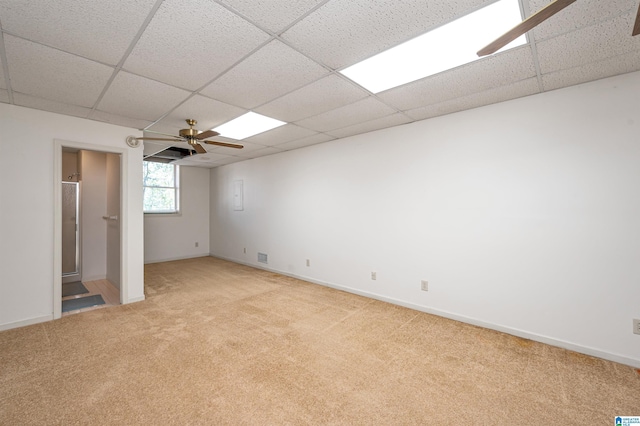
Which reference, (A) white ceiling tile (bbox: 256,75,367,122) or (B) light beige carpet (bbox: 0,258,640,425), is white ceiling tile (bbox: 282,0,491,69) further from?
(B) light beige carpet (bbox: 0,258,640,425)

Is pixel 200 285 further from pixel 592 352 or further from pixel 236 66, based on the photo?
pixel 592 352

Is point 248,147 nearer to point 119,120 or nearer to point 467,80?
point 119,120

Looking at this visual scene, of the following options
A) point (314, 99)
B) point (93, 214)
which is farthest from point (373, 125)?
point (93, 214)

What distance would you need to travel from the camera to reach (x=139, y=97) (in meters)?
2.76

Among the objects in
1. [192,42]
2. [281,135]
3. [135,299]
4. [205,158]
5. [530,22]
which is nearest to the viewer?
[530,22]

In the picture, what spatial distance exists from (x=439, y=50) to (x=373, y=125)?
1736 mm

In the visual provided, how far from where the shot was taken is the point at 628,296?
2.32m

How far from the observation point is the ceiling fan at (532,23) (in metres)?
1.08

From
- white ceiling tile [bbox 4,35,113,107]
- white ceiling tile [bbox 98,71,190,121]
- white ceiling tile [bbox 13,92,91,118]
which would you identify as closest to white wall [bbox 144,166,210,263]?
white ceiling tile [bbox 13,92,91,118]

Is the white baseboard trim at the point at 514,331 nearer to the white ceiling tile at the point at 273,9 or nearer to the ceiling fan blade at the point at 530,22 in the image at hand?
the ceiling fan blade at the point at 530,22

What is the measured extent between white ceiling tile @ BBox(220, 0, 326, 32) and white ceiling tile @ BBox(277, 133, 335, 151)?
2572mm

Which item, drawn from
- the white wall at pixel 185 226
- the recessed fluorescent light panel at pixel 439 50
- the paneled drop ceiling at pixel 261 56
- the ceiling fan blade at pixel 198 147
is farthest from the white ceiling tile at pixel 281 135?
the white wall at pixel 185 226

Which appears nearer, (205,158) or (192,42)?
(192,42)

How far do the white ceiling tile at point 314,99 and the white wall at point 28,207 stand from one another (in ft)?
8.52
